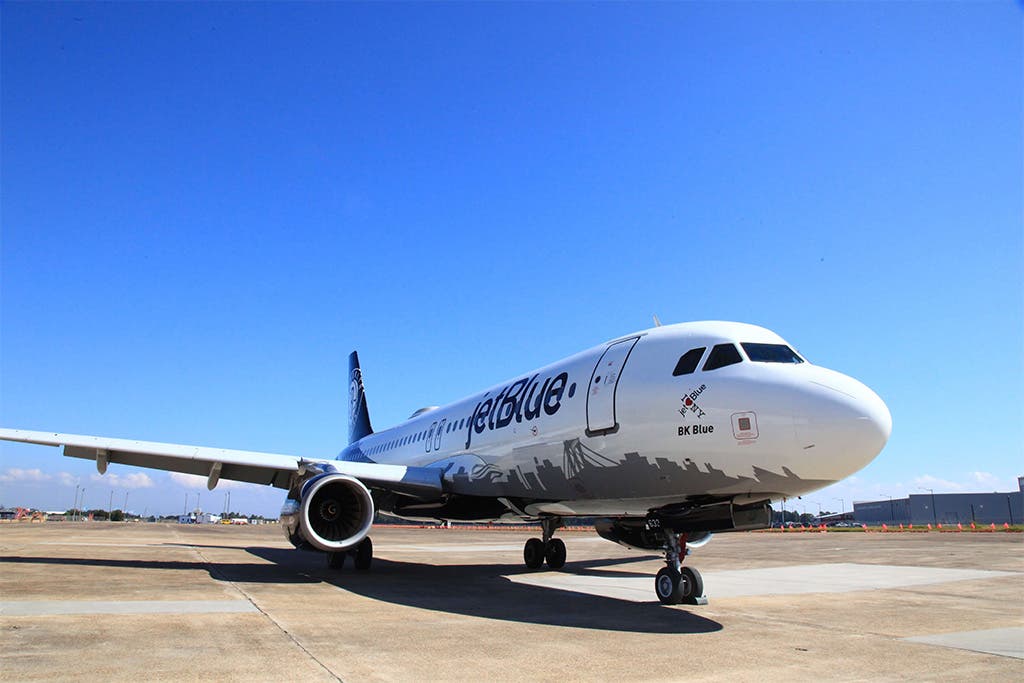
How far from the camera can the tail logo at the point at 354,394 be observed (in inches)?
1113

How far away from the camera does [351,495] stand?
11.8 meters

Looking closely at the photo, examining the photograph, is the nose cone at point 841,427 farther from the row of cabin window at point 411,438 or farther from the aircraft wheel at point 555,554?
the aircraft wheel at point 555,554

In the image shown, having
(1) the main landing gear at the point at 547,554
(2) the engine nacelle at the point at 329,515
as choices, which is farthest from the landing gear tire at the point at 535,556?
(2) the engine nacelle at the point at 329,515

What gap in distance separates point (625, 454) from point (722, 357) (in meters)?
1.86

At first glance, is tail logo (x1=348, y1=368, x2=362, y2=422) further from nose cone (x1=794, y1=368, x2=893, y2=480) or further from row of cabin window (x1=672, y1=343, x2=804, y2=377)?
nose cone (x1=794, y1=368, x2=893, y2=480)

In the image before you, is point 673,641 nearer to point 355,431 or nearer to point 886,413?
point 886,413

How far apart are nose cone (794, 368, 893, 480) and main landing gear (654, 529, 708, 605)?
8.85 feet

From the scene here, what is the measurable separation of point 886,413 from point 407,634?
5.40 metres

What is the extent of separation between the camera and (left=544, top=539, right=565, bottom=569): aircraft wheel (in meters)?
15.1

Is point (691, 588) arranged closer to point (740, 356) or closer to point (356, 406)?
point (740, 356)

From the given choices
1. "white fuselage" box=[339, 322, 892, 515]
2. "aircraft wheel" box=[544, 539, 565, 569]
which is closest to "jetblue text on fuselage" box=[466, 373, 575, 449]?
"white fuselage" box=[339, 322, 892, 515]

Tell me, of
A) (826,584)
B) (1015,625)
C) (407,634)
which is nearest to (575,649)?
(407,634)

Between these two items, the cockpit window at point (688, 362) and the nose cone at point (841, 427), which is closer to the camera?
the nose cone at point (841, 427)

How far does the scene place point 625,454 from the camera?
909 centimetres
